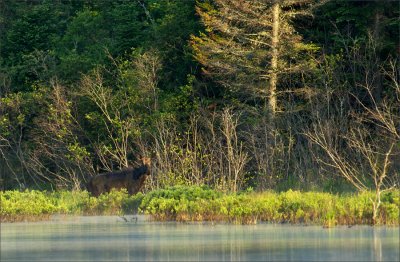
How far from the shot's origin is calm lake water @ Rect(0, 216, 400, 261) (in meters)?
15.2

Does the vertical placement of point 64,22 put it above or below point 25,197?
above

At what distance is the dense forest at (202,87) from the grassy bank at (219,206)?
662 cm

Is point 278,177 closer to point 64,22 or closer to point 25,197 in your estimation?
point 25,197

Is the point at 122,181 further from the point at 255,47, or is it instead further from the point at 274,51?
the point at 255,47

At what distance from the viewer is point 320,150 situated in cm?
2947

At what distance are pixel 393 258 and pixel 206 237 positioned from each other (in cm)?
421

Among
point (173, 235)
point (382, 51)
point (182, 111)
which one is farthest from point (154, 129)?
point (173, 235)

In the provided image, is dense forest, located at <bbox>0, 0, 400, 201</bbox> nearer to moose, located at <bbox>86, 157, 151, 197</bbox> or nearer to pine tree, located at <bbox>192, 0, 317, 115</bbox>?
pine tree, located at <bbox>192, 0, 317, 115</bbox>

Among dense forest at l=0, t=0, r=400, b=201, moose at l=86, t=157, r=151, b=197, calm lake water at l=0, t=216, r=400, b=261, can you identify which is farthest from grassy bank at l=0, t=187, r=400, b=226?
dense forest at l=0, t=0, r=400, b=201

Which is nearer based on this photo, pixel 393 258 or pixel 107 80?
pixel 393 258

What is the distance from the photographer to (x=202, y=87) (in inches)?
1561

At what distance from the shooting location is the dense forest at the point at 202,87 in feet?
112

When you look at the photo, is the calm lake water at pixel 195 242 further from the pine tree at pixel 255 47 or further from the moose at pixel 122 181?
the pine tree at pixel 255 47

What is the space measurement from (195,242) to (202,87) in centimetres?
2279
